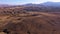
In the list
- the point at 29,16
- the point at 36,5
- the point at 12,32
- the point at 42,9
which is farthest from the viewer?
the point at 36,5

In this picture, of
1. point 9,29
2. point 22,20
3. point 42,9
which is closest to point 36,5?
point 42,9

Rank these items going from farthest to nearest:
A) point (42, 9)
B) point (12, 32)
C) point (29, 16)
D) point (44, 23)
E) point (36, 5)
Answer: point (36, 5), point (42, 9), point (29, 16), point (44, 23), point (12, 32)

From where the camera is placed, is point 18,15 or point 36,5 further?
point 36,5

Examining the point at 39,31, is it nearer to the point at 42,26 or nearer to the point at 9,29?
the point at 42,26

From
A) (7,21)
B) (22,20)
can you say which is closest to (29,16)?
(22,20)

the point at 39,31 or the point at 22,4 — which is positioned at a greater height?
the point at 22,4
